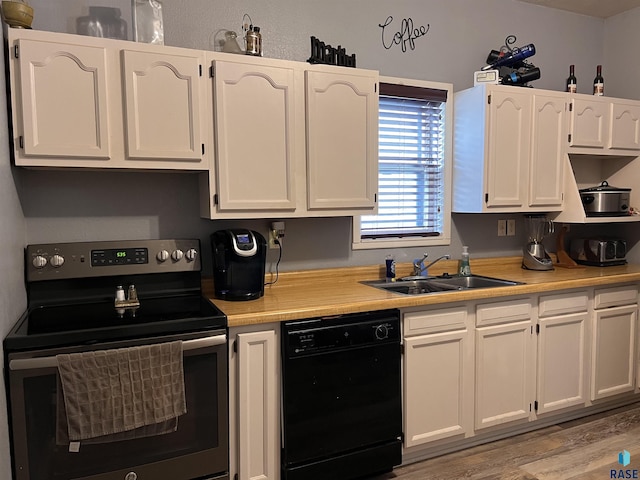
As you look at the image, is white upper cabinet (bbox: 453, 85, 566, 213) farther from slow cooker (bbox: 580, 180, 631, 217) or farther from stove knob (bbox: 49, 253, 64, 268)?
stove knob (bbox: 49, 253, 64, 268)

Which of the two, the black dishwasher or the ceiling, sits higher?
the ceiling

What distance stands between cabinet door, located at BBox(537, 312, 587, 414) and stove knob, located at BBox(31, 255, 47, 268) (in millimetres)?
2630

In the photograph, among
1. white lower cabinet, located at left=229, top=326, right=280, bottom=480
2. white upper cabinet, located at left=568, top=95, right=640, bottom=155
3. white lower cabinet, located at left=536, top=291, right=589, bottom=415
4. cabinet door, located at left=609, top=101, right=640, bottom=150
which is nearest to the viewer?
white lower cabinet, located at left=229, top=326, right=280, bottom=480

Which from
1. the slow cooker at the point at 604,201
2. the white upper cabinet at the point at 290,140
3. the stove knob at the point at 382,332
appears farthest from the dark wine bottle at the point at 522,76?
the stove knob at the point at 382,332

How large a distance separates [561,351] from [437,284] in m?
0.83

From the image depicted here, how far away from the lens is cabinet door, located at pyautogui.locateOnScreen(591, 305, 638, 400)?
294 centimetres

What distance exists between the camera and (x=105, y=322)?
1.83 metres

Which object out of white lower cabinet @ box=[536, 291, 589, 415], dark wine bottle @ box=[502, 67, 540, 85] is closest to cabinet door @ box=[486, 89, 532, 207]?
dark wine bottle @ box=[502, 67, 540, 85]

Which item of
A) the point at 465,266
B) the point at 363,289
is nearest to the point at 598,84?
the point at 465,266

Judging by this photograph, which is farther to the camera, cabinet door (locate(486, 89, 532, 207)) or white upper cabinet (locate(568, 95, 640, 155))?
white upper cabinet (locate(568, 95, 640, 155))

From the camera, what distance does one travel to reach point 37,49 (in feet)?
6.13

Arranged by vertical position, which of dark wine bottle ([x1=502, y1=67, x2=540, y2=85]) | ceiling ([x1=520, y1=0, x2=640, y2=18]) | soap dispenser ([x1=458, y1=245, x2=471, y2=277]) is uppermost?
ceiling ([x1=520, y1=0, x2=640, y2=18])

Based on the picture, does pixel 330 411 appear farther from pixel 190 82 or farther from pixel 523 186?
pixel 523 186

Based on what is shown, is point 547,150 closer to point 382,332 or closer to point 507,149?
point 507,149
